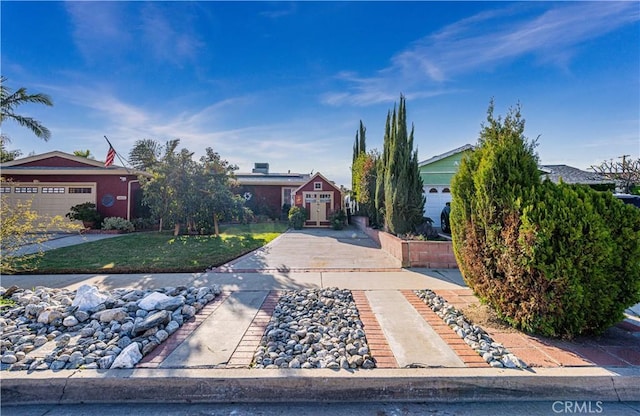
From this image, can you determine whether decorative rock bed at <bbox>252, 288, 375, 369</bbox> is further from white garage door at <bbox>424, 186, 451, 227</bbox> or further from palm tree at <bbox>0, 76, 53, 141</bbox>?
palm tree at <bbox>0, 76, 53, 141</bbox>

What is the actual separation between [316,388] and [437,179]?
Result: 49.4ft

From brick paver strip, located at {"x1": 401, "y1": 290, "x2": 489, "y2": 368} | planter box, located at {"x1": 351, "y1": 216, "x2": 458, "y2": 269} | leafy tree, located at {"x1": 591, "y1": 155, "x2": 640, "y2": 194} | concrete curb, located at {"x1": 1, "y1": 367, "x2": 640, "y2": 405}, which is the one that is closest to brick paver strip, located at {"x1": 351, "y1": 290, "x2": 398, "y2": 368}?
concrete curb, located at {"x1": 1, "y1": 367, "x2": 640, "y2": 405}

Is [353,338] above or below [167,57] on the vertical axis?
below

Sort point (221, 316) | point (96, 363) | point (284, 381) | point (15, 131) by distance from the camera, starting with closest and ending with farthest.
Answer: point (284, 381) < point (96, 363) < point (221, 316) < point (15, 131)

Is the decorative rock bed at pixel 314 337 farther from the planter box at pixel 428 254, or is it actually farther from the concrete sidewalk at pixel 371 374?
the planter box at pixel 428 254

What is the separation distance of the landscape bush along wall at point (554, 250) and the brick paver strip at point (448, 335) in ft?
2.47

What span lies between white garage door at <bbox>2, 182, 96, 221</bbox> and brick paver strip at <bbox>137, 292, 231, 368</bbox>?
572 inches

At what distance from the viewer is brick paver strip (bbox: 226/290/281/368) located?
8.45 ft

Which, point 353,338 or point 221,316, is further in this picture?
point 221,316

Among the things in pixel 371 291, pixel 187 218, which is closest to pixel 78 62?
pixel 187 218

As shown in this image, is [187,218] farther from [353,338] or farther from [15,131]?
[353,338]

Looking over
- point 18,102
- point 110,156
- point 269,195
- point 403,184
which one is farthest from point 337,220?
point 18,102

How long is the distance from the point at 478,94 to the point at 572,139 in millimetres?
4475

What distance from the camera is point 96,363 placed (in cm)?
252
